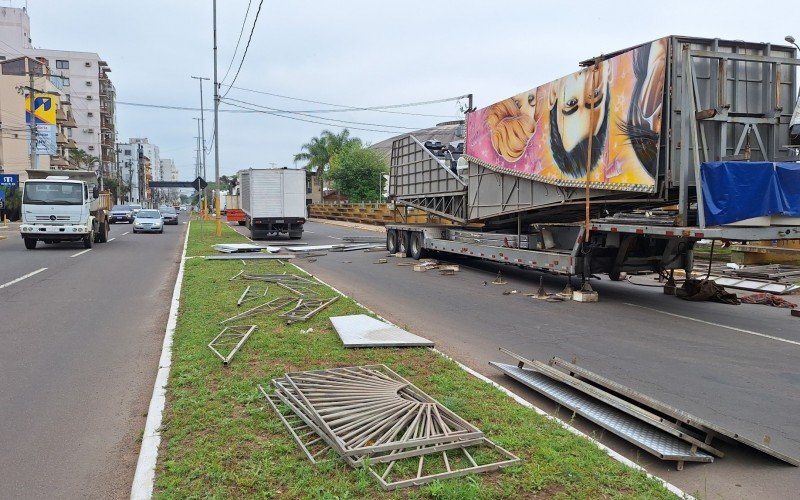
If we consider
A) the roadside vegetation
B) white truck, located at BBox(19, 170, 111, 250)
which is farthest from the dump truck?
the roadside vegetation

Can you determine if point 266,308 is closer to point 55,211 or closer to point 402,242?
point 402,242

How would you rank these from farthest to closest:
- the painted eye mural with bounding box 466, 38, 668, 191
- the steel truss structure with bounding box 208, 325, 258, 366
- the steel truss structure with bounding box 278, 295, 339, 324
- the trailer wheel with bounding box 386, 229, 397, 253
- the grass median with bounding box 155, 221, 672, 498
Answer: the trailer wheel with bounding box 386, 229, 397, 253, the painted eye mural with bounding box 466, 38, 668, 191, the steel truss structure with bounding box 278, 295, 339, 324, the steel truss structure with bounding box 208, 325, 258, 366, the grass median with bounding box 155, 221, 672, 498

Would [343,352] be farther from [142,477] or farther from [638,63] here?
[638,63]

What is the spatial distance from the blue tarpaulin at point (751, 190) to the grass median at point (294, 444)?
557cm

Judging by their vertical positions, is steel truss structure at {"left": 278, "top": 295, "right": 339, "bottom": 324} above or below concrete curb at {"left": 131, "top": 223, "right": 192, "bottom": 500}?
Answer: above

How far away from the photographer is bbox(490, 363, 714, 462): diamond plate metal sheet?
4320 millimetres

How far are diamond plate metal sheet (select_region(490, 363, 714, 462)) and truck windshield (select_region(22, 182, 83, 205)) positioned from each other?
20.9m

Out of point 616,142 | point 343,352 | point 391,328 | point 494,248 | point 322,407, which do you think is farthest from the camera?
point 494,248

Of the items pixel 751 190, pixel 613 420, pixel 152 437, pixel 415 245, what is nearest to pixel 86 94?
pixel 415 245

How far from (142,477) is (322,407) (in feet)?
4.64

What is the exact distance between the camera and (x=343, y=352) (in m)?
6.94

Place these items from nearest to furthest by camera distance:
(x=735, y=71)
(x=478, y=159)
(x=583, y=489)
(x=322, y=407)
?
(x=583, y=489) → (x=322, y=407) → (x=735, y=71) → (x=478, y=159)

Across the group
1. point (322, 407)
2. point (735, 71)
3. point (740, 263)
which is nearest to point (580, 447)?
point (322, 407)

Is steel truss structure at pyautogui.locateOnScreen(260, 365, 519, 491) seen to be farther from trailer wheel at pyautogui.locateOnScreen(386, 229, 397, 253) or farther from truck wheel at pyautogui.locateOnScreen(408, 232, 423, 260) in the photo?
trailer wheel at pyautogui.locateOnScreen(386, 229, 397, 253)
